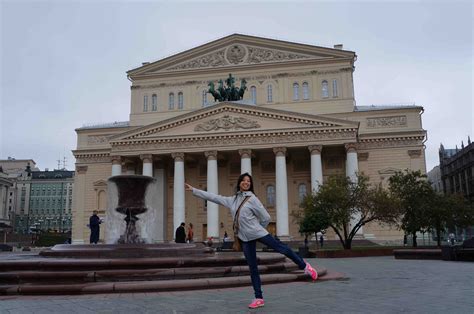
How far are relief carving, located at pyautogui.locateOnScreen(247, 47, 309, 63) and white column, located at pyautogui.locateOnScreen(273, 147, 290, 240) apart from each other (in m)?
13.6

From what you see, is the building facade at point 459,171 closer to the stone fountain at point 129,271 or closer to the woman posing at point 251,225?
the stone fountain at point 129,271

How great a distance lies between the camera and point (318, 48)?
170 ft

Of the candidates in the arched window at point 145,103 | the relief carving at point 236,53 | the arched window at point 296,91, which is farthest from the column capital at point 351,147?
the arched window at point 145,103

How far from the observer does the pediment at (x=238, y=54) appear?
171ft

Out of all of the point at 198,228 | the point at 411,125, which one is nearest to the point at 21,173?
the point at 198,228

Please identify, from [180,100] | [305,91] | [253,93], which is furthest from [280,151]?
[180,100]

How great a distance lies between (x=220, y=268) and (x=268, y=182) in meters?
38.8

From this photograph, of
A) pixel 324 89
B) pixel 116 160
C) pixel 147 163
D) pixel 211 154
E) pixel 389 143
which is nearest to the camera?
pixel 211 154

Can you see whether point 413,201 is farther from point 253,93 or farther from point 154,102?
point 154,102

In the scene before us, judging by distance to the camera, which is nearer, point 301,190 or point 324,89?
point 301,190

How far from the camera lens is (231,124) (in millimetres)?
45812

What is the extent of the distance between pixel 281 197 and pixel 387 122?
14.1 metres

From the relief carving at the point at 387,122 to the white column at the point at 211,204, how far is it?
648 inches

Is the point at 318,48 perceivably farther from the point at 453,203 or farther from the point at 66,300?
the point at 66,300
